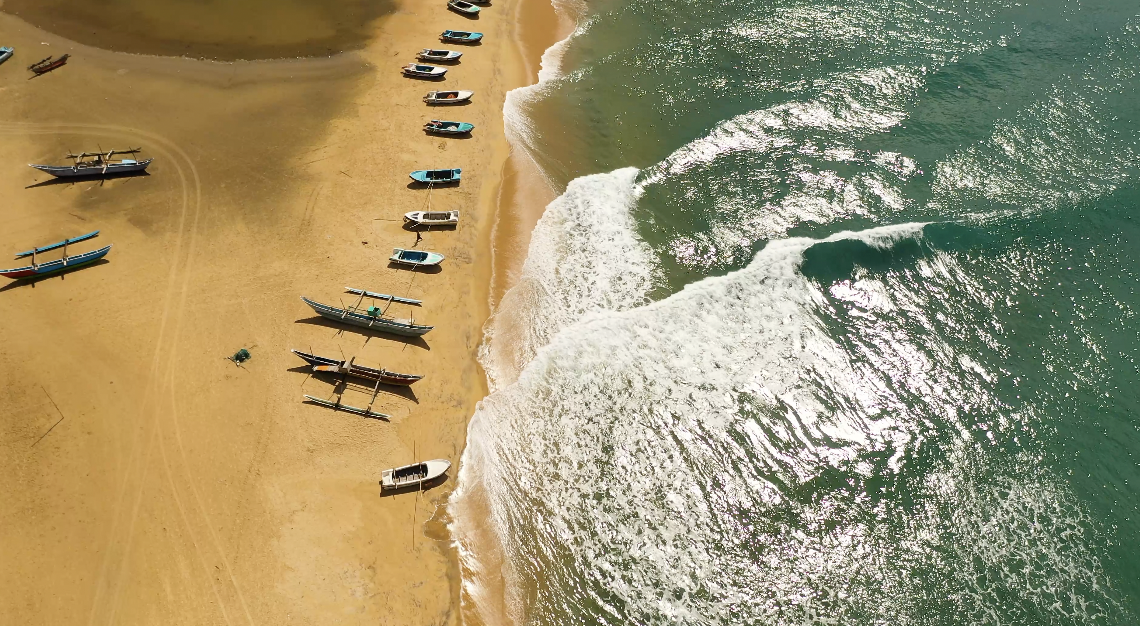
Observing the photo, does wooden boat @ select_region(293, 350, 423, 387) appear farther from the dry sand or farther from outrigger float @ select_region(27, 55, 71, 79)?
outrigger float @ select_region(27, 55, 71, 79)

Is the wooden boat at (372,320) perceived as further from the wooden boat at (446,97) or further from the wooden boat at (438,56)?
the wooden boat at (438,56)

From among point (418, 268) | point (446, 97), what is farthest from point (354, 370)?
point (446, 97)

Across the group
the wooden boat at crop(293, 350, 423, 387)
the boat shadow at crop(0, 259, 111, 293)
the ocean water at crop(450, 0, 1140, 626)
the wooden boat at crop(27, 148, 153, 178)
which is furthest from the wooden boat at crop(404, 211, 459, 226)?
the wooden boat at crop(27, 148, 153, 178)

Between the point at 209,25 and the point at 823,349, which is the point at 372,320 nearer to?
the point at 823,349

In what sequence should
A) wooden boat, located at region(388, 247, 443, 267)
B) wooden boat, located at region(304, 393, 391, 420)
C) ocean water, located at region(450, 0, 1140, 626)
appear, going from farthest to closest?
wooden boat, located at region(388, 247, 443, 267) → wooden boat, located at region(304, 393, 391, 420) → ocean water, located at region(450, 0, 1140, 626)

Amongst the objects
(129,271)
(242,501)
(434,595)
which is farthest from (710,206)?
(129,271)

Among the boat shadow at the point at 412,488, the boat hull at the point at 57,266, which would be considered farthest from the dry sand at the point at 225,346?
the boat hull at the point at 57,266
